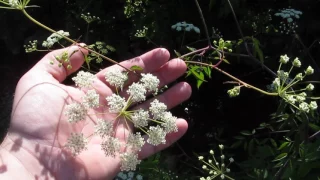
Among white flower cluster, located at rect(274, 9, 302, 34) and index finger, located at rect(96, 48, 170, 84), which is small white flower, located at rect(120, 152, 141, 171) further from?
white flower cluster, located at rect(274, 9, 302, 34)

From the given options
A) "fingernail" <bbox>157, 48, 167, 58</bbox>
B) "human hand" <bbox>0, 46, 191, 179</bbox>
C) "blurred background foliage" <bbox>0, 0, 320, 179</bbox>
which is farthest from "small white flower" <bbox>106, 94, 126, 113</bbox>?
"blurred background foliage" <bbox>0, 0, 320, 179</bbox>

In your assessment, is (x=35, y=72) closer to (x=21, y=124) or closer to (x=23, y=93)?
(x=23, y=93)

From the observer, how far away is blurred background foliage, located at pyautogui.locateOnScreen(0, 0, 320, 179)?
3.02 meters

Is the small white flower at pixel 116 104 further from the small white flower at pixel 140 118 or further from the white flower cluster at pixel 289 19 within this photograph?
the white flower cluster at pixel 289 19

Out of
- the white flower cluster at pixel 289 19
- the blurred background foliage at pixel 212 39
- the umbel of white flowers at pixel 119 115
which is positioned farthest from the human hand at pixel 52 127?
the white flower cluster at pixel 289 19

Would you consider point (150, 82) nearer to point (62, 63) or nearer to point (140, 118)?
point (140, 118)

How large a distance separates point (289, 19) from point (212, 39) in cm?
54

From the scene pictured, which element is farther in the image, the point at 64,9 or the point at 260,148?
the point at 64,9

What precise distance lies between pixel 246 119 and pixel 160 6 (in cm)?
117

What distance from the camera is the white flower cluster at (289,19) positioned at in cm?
297

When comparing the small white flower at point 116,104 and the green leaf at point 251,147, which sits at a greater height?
the small white flower at point 116,104

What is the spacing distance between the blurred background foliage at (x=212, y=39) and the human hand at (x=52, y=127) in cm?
42


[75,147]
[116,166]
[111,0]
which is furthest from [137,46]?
[75,147]

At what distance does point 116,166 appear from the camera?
2502mm
